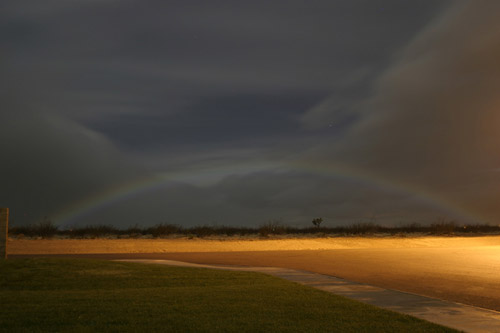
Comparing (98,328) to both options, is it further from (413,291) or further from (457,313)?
(413,291)

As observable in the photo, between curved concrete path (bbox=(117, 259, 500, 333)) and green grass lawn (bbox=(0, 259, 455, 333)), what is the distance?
2.11ft

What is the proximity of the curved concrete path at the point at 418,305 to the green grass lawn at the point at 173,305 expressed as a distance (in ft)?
2.11

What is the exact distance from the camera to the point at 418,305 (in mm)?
11688

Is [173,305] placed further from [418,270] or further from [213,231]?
[213,231]

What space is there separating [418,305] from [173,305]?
555cm

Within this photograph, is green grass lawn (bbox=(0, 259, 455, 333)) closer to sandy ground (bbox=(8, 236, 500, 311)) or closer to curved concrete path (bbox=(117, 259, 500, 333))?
curved concrete path (bbox=(117, 259, 500, 333))

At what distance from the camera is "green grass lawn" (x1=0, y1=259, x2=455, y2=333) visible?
901 centimetres

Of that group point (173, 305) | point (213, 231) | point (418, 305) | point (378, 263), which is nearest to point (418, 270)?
point (378, 263)

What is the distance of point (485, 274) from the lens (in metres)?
18.3

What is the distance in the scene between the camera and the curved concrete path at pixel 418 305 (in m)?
Result: 9.80

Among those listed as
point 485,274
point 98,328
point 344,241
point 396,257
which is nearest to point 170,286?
point 98,328

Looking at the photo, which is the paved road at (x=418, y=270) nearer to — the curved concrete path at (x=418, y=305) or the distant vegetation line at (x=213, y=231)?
the curved concrete path at (x=418, y=305)

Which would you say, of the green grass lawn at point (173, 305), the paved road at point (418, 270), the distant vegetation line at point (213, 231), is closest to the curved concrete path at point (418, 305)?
the green grass lawn at point (173, 305)

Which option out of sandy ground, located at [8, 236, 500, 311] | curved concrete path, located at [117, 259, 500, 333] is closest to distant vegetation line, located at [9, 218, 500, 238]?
sandy ground, located at [8, 236, 500, 311]
